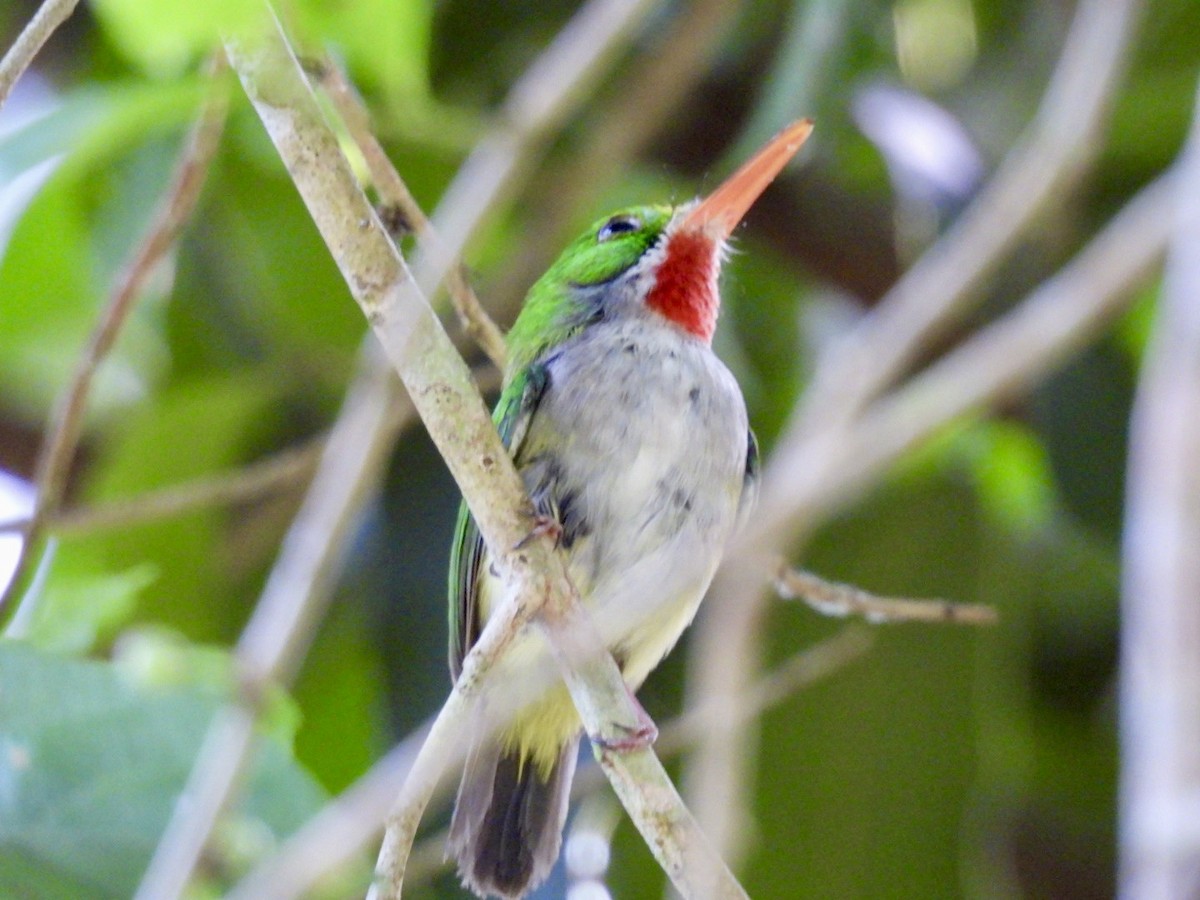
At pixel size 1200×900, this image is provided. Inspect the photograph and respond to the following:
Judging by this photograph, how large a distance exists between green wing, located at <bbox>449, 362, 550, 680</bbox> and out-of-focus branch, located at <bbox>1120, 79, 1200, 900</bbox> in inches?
44.9

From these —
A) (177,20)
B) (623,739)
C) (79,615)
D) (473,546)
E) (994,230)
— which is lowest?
(79,615)

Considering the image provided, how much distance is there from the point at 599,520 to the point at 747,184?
2.09 ft

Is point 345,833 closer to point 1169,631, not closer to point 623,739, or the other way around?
point 623,739

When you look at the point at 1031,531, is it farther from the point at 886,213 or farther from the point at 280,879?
the point at 280,879

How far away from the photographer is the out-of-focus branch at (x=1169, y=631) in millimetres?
1237

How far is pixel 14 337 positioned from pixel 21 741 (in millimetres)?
1674

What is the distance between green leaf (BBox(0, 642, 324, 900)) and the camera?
7.66 ft

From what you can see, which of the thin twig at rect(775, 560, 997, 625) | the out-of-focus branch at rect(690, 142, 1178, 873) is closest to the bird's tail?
the out-of-focus branch at rect(690, 142, 1178, 873)

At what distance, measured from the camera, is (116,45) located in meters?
3.90

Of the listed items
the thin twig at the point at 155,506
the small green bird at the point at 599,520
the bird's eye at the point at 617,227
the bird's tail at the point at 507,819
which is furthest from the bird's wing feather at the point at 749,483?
the thin twig at the point at 155,506

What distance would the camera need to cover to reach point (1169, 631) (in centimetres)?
136

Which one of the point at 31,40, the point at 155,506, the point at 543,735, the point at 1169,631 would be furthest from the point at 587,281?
the point at 1169,631

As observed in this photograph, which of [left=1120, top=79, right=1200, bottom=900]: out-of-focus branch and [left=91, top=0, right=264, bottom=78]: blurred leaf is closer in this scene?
[left=1120, top=79, right=1200, bottom=900]: out-of-focus branch

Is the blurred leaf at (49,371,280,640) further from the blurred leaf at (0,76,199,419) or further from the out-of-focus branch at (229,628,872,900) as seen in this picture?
the out-of-focus branch at (229,628,872,900)
